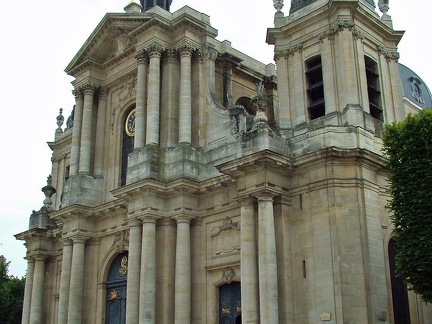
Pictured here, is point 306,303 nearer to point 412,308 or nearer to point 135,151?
point 412,308

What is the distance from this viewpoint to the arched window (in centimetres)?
2619

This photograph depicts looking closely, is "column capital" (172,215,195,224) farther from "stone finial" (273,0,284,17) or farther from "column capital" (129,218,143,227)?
"stone finial" (273,0,284,17)

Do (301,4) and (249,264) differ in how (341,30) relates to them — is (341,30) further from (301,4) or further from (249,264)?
(249,264)

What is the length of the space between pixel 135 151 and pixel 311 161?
7.00 m

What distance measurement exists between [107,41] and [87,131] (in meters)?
3.92

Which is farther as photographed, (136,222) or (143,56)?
(143,56)

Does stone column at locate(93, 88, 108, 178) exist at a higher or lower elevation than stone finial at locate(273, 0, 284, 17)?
lower

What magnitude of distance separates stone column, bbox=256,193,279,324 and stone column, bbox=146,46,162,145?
5.60m

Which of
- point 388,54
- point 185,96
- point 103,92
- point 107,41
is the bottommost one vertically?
point 185,96

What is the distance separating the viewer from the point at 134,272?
72.3 ft

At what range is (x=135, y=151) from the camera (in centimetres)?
2356

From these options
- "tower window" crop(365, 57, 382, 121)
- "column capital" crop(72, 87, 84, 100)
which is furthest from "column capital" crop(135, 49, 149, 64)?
"tower window" crop(365, 57, 382, 121)

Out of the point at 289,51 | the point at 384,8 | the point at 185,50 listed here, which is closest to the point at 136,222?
the point at 185,50

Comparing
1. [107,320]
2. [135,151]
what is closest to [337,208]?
[135,151]
